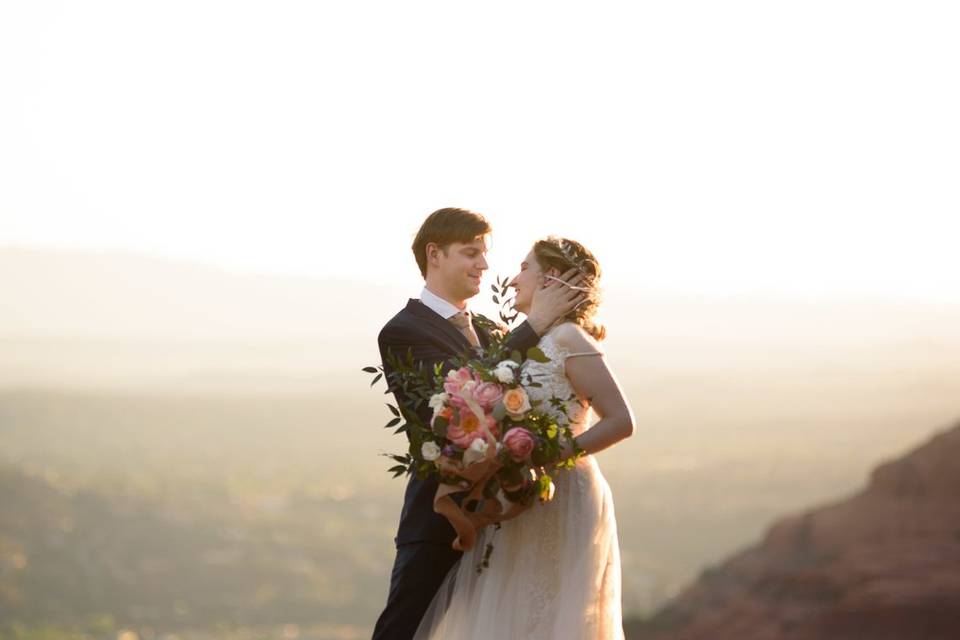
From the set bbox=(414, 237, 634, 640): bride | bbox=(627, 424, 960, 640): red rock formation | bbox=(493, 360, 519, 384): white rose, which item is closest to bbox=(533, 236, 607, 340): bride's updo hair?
bbox=(414, 237, 634, 640): bride

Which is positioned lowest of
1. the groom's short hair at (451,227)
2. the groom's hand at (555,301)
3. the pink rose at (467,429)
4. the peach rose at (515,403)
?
the pink rose at (467,429)

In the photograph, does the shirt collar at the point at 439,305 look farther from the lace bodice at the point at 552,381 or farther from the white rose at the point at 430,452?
the white rose at the point at 430,452

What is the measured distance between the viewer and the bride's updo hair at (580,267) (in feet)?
20.7

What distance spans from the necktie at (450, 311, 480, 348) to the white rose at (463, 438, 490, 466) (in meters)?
1.04

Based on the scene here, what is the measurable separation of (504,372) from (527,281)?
67 centimetres

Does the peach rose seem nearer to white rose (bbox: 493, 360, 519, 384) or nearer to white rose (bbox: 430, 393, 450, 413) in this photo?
white rose (bbox: 493, 360, 519, 384)

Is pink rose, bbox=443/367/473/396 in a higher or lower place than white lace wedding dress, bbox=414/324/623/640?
higher

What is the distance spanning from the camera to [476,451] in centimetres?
579

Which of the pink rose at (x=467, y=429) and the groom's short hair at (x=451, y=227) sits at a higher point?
the groom's short hair at (x=451, y=227)

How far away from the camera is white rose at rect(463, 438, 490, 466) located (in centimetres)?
578

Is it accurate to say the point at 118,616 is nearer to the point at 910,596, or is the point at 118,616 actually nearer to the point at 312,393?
the point at 312,393

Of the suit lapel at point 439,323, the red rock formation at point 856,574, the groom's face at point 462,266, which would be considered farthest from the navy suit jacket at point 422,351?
the red rock formation at point 856,574

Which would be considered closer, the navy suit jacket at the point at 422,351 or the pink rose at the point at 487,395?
the pink rose at the point at 487,395

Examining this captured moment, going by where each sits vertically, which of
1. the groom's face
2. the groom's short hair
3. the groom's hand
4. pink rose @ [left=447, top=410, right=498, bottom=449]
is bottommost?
pink rose @ [left=447, top=410, right=498, bottom=449]
